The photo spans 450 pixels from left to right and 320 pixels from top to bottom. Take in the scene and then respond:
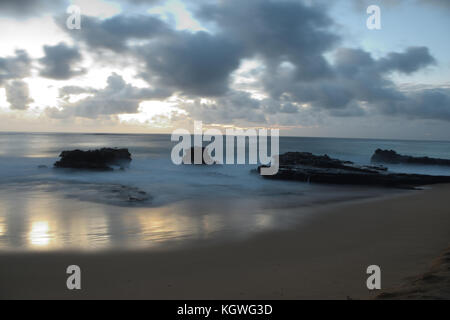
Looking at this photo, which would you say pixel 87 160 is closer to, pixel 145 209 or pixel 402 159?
pixel 145 209

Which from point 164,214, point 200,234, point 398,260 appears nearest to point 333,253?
point 398,260

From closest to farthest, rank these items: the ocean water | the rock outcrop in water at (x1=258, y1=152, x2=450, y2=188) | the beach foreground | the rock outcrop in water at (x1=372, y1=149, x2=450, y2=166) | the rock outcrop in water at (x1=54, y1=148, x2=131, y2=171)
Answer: the beach foreground
the ocean water
the rock outcrop in water at (x1=258, y1=152, x2=450, y2=188)
the rock outcrop in water at (x1=54, y1=148, x2=131, y2=171)
the rock outcrop in water at (x1=372, y1=149, x2=450, y2=166)

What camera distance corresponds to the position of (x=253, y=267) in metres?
6.09

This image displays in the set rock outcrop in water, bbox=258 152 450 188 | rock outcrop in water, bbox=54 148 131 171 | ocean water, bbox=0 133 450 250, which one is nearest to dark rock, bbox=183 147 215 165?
rock outcrop in water, bbox=54 148 131 171

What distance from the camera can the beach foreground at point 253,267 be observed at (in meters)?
5.03

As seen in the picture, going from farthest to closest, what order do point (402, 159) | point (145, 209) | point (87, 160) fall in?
1. point (402, 159)
2. point (87, 160)
3. point (145, 209)

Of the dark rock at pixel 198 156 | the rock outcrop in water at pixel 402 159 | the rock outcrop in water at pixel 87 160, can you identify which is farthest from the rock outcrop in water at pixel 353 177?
the rock outcrop in water at pixel 402 159

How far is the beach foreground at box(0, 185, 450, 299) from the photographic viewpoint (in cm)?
503

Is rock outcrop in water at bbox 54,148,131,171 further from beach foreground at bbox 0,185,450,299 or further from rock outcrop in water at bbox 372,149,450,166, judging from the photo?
rock outcrop in water at bbox 372,149,450,166

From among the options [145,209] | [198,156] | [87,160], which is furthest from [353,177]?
[87,160]

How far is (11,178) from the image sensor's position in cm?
1962

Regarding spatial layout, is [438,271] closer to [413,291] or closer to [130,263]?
[413,291]

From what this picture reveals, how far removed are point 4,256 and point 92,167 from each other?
16.9 metres

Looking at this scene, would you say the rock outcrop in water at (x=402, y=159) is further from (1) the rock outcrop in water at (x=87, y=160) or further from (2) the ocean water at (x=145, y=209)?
(1) the rock outcrop in water at (x=87, y=160)
